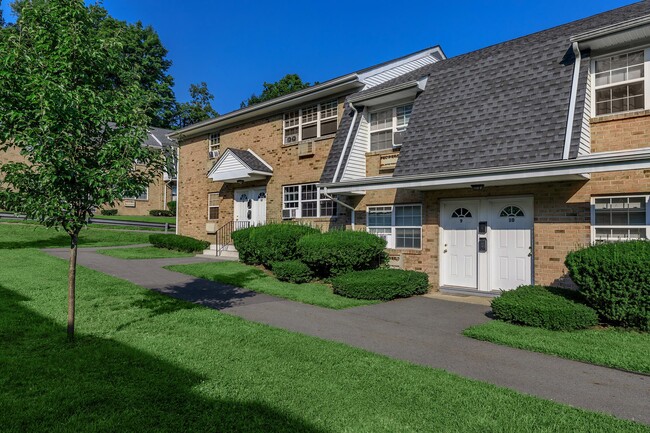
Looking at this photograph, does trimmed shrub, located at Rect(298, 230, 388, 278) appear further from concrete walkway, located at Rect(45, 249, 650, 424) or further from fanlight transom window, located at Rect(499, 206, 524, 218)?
fanlight transom window, located at Rect(499, 206, 524, 218)

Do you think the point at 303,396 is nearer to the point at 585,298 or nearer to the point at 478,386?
the point at 478,386

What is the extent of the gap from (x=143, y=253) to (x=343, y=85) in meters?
10.6

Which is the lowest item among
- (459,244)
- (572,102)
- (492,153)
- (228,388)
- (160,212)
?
(228,388)

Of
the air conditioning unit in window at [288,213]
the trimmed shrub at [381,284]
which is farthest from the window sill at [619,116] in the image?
the air conditioning unit in window at [288,213]

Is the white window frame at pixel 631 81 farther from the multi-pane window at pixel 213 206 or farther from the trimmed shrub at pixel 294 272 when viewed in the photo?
the multi-pane window at pixel 213 206

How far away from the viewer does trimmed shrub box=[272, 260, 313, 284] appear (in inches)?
459

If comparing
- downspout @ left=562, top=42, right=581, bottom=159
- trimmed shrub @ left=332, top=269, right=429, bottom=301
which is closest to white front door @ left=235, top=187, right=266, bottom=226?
trimmed shrub @ left=332, top=269, right=429, bottom=301

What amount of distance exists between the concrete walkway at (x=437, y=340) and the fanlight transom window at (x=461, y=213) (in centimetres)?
246

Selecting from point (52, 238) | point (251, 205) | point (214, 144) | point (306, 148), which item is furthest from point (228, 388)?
point (52, 238)

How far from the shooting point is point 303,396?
164 inches

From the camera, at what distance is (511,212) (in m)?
10.2

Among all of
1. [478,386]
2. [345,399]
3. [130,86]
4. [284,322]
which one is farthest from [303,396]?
[130,86]

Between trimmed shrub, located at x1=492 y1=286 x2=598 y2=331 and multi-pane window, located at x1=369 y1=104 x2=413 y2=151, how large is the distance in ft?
20.1

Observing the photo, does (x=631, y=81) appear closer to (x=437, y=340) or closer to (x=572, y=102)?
(x=572, y=102)
